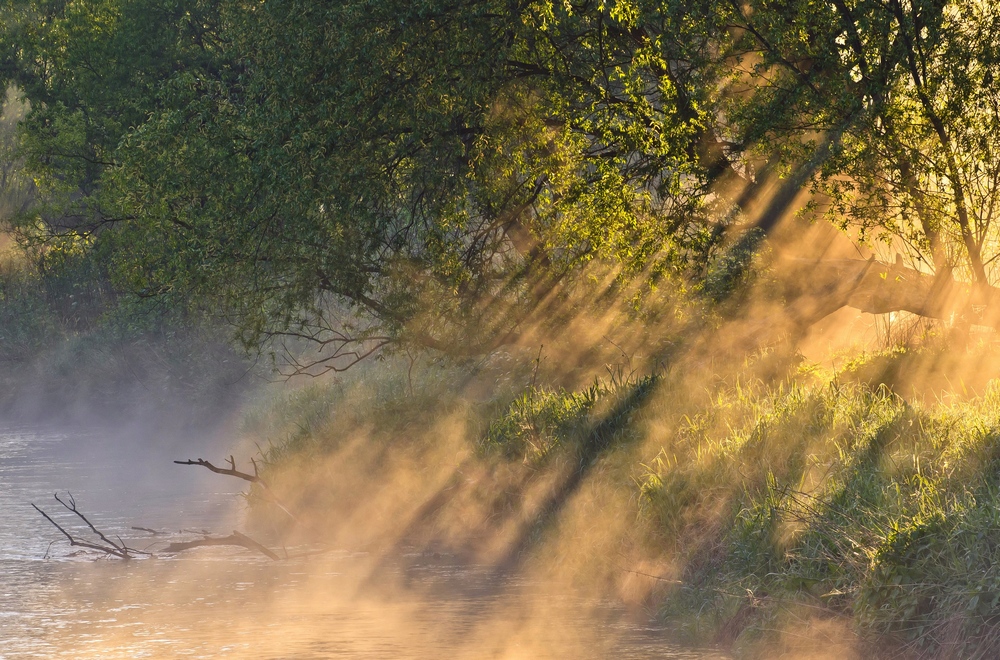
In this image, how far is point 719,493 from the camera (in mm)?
12664

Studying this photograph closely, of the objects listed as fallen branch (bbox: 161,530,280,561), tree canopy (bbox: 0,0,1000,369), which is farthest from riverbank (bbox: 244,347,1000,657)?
tree canopy (bbox: 0,0,1000,369)

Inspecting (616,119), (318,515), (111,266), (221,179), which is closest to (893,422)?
(616,119)

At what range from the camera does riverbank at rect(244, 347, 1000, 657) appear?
9.58 m

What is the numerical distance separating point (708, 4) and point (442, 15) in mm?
3270

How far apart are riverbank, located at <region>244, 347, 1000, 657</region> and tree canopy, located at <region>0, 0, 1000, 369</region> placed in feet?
5.69

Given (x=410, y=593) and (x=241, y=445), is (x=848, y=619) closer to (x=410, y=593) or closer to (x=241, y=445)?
(x=410, y=593)

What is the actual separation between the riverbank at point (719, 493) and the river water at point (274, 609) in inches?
27.5

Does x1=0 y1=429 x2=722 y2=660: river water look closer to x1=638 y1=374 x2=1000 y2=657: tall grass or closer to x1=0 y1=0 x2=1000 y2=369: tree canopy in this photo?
x1=638 y1=374 x2=1000 y2=657: tall grass

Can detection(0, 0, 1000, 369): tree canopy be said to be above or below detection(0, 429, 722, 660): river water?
above

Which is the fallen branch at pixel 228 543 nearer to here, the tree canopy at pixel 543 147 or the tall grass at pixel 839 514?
the tree canopy at pixel 543 147

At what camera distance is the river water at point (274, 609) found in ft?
38.8

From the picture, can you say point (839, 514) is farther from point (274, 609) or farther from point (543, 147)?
point (543, 147)

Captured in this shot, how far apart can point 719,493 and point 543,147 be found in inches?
245

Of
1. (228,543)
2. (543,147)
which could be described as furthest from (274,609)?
(543,147)
